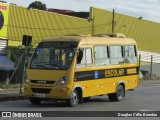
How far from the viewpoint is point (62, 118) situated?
45.3ft

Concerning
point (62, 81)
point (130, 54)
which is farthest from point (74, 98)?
point (130, 54)

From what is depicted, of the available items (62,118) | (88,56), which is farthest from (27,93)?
(62,118)

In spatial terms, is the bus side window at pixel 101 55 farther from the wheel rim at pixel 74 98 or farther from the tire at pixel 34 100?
the tire at pixel 34 100

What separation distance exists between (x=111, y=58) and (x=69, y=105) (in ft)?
12.3

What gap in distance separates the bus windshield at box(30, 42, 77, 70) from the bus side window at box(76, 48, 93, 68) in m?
0.30

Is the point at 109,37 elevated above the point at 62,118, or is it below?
above

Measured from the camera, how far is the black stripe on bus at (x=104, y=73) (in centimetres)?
1770

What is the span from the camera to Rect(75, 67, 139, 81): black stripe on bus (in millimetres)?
17703

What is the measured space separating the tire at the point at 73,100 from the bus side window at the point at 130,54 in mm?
4548

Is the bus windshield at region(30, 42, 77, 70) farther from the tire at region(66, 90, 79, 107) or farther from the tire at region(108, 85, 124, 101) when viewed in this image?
the tire at region(108, 85, 124, 101)

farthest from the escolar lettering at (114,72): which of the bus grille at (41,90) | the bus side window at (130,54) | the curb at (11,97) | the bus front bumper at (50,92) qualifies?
the curb at (11,97)

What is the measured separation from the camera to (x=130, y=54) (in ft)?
72.0

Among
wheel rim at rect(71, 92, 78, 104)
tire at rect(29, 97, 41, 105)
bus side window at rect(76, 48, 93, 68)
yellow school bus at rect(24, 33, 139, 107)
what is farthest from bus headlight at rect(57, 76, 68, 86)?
tire at rect(29, 97, 41, 105)

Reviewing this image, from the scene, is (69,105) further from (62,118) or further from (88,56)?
(62,118)
